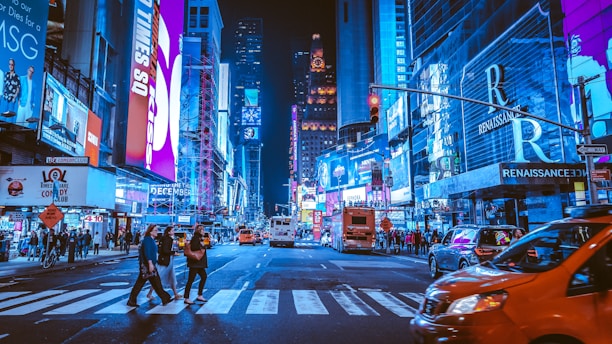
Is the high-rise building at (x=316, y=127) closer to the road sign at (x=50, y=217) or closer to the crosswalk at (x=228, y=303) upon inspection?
the road sign at (x=50, y=217)

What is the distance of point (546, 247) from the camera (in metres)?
5.27

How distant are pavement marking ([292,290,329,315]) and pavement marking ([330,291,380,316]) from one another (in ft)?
1.65

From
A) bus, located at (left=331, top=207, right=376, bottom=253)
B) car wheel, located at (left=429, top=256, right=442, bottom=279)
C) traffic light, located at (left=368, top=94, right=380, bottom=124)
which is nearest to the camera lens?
traffic light, located at (left=368, top=94, right=380, bottom=124)

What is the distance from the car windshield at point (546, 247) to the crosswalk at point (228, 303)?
3794mm

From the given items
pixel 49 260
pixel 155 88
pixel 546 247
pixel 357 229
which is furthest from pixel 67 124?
pixel 546 247

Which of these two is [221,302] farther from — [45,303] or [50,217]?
[50,217]

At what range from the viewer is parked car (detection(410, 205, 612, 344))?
13.1 feet

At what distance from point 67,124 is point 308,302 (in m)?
26.1

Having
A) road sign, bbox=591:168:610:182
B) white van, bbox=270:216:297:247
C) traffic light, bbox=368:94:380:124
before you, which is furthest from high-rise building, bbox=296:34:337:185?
road sign, bbox=591:168:610:182

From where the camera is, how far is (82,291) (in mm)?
12039

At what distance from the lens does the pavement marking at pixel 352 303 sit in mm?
9094

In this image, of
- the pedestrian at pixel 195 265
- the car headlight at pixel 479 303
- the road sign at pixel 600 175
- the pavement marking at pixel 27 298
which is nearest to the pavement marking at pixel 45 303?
the pavement marking at pixel 27 298

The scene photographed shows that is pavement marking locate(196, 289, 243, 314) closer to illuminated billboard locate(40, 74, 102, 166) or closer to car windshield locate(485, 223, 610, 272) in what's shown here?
car windshield locate(485, 223, 610, 272)

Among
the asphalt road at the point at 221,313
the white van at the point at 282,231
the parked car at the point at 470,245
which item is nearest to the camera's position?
the asphalt road at the point at 221,313
